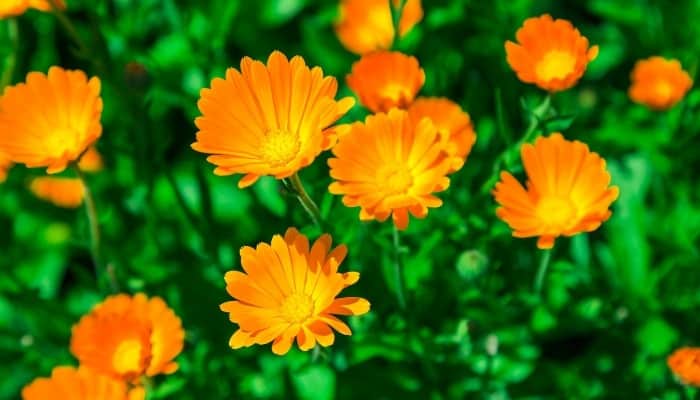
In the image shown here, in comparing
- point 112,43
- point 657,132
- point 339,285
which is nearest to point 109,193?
point 112,43

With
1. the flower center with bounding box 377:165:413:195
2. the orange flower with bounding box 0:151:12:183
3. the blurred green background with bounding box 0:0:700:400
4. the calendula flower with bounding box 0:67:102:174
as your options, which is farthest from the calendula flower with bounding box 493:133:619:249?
the orange flower with bounding box 0:151:12:183

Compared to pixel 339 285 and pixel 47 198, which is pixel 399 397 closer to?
pixel 339 285

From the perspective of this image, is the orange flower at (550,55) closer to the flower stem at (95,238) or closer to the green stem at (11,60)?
the flower stem at (95,238)

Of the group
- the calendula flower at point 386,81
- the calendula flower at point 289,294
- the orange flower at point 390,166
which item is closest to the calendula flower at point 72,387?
the calendula flower at point 289,294

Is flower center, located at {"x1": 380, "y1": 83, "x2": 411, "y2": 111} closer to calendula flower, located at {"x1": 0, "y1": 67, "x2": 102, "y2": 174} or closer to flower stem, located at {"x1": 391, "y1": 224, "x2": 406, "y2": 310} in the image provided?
flower stem, located at {"x1": 391, "y1": 224, "x2": 406, "y2": 310}

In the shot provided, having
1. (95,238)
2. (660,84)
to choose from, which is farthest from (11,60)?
(660,84)

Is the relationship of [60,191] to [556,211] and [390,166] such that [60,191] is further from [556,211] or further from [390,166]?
[556,211]

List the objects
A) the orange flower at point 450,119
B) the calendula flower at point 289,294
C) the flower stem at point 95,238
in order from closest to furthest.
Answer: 1. the calendula flower at point 289,294
2. the orange flower at point 450,119
3. the flower stem at point 95,238
